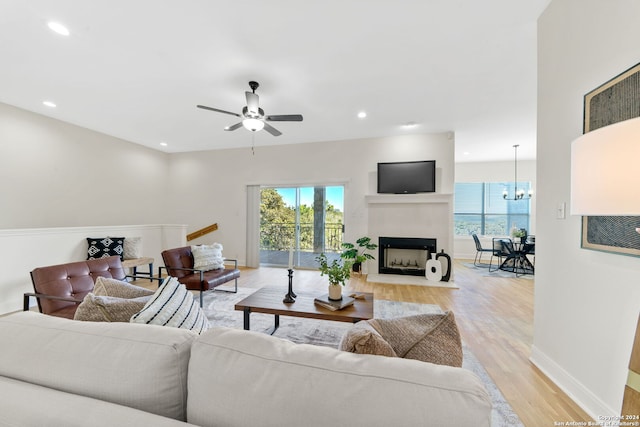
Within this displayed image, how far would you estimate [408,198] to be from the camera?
16.4ft

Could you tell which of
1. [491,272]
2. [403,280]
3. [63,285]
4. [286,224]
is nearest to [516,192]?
[491,272]

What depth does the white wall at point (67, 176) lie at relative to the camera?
12.4 feet

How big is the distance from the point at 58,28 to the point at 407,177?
4.85 m

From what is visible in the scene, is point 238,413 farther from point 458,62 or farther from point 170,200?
point 170,200

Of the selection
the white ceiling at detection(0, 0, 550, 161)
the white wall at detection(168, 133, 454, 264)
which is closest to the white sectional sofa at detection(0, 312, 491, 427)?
the white ceiling at detection(0, 0, 550, 161)

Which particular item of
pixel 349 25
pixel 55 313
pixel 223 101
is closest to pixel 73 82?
pixel 223 101

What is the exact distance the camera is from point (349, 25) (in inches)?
85.4

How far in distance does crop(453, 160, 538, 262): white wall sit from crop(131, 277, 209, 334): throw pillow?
751 centimetres

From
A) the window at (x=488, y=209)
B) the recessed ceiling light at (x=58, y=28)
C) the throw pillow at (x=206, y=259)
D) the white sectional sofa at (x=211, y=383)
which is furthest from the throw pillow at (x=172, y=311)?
the window at (x=488, y=209)

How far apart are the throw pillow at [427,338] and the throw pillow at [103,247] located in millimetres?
4842

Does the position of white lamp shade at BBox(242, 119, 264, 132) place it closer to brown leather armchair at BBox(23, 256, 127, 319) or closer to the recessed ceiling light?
the recessed ceiling light

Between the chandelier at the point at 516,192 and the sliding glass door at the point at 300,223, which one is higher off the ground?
the chandelier at the point at 516,192

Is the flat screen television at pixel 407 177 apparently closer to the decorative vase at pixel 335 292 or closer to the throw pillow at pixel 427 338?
the decorative vase at pixel 335 292

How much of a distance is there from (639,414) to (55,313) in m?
3.39
